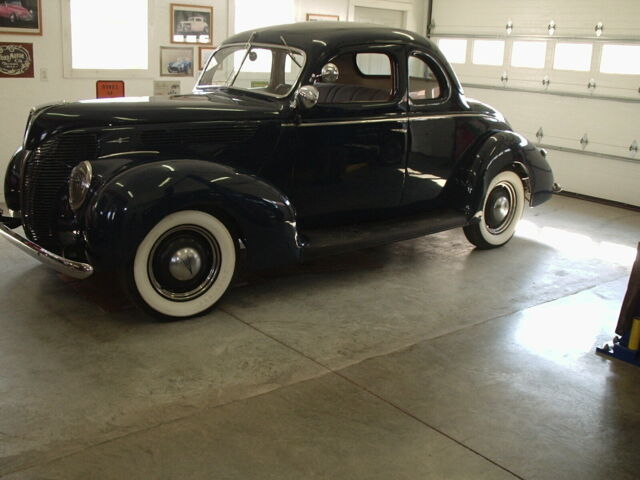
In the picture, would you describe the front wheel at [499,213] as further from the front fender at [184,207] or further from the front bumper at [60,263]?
the front bumper at [60,263]

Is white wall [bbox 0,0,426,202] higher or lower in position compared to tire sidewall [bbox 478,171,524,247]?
higher

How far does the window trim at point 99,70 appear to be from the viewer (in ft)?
24.7

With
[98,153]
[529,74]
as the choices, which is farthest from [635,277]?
[529,74]

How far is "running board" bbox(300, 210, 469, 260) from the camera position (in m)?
4.86

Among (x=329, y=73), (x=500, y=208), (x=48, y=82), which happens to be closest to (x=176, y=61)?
(x=48, y=82)

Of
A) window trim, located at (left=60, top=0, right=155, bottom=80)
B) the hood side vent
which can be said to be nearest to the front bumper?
the hood side vent

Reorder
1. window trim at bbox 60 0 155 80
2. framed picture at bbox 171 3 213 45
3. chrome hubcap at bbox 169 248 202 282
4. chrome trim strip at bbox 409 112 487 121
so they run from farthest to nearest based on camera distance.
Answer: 1. framed picture at bbox 171 3 213 45
2. window trim at bbox 60 0 155 80
3. chrome trim strip at bbox 409 112 487 121
4. chrome hubcap at bbox 169 248 202 282

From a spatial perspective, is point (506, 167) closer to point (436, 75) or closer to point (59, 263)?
point (436, 75)

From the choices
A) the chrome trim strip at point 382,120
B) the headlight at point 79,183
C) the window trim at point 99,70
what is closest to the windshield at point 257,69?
the chrome trim strip at point 382,120

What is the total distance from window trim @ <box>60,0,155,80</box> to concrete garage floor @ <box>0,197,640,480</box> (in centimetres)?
312

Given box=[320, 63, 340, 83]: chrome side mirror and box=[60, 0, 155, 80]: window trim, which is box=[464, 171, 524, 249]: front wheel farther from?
box=[60, 0, 155, 80]: window trim

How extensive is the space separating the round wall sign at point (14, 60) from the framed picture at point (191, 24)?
1.74m

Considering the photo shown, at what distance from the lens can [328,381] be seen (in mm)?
3670

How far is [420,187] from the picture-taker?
5.63 metres
